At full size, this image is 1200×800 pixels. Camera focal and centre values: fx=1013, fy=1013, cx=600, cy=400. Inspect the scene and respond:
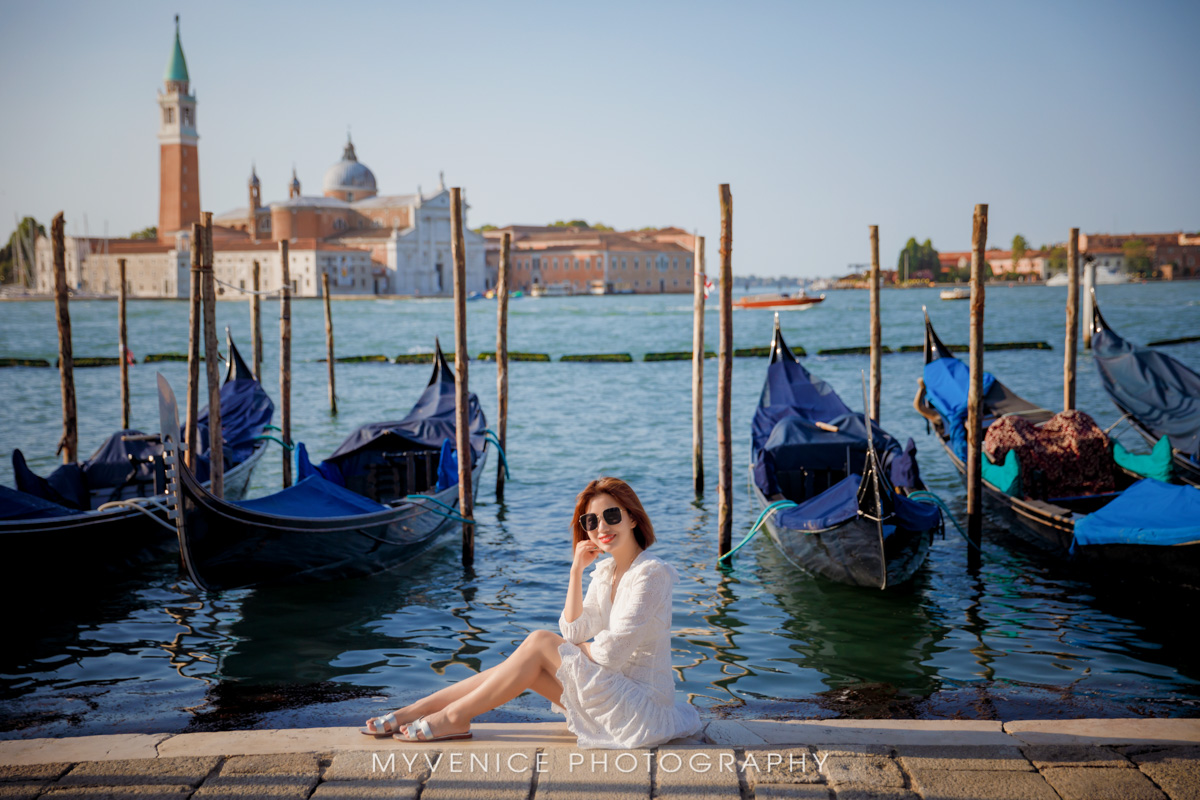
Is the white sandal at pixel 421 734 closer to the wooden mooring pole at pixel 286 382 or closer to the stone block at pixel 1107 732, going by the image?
the stone block at pixel 1107 732

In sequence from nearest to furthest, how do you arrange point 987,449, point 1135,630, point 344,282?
point 1135,630
point 987,449
point 344,282

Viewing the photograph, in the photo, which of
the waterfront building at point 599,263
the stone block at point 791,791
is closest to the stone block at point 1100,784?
the stone block at point 791,791

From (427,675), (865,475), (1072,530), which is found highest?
(865,475)

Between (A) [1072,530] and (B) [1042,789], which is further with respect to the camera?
(A) [1072,530]

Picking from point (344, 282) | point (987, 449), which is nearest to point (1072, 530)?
point (987, 449)

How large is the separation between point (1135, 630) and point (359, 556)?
9.53 ft

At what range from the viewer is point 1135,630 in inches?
138

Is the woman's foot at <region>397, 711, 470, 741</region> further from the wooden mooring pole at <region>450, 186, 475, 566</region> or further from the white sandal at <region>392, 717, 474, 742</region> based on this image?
the wooden mooring pole at <region>450, 186, 475, 566</region>

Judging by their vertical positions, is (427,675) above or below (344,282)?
below

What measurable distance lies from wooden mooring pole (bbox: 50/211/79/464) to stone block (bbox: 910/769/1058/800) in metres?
5.07

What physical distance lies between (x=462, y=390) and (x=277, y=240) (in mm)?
45822

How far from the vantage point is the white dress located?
1.84 meters

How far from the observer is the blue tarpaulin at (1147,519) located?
3.45m

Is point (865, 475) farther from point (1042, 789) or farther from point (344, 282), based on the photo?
point (344, 282)
